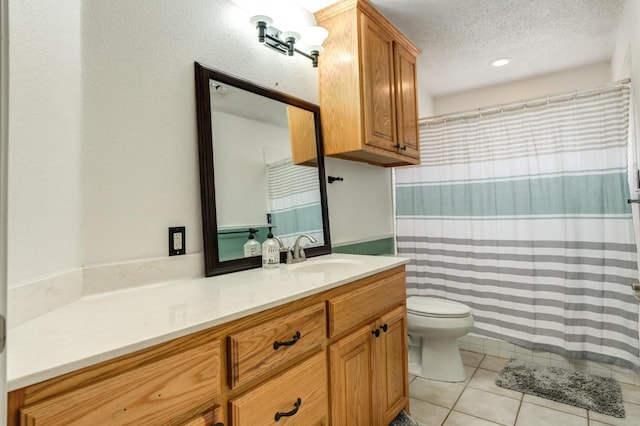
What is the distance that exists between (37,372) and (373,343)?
1.20m

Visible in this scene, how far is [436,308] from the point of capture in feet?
7.50

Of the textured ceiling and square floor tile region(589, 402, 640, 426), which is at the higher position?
the textured ceiling

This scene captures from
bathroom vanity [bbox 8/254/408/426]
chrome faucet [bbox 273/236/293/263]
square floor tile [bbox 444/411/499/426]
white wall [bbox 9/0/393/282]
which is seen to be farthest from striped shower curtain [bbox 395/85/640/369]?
white wall [bbox 9/0/393/282]

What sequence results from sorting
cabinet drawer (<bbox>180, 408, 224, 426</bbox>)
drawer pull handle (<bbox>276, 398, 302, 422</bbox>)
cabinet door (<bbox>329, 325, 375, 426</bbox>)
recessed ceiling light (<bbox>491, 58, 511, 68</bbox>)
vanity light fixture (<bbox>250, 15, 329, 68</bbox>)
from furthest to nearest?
1. recessed ceiling light (<bbox>491, 58, 511, 68</bbox>)
2. vanity light fixture (<bbox>250, 15, 329, 68</bbox>)
3. cabinet door (<bbox>329, 325, 375, 426</bbox>)
4. drawer pull handle (<bbox>276, 398, 302, 422</bbox>)
5. cabinet drawer (<bbox>180, 408, 224, 426</bbox>)

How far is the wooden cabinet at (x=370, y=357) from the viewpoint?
1.29 meters

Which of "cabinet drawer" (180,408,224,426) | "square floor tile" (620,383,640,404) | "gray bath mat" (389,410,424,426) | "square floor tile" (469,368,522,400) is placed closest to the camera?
"cabinet drawer" (180,408,224,426)

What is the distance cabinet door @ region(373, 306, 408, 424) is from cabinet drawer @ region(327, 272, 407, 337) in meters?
0.07

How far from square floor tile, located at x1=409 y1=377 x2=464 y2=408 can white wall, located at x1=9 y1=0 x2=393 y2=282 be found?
1.63 meters

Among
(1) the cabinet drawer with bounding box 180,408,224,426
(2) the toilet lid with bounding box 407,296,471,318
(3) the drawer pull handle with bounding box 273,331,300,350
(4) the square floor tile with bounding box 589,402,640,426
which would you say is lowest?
(4) the square floor tile with bounding box 589,402,640,426

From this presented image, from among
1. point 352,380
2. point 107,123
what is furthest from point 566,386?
point 107,123

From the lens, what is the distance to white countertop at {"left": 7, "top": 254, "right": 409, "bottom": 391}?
64 centimetres

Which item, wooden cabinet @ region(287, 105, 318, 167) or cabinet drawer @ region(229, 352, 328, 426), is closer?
cabinet drawer @ region(229, 352, 328, 426)

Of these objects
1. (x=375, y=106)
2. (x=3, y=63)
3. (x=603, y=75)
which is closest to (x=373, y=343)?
(x=375, y=106)

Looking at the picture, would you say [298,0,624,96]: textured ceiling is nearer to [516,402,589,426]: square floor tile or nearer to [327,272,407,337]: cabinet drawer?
[327,272,407,337]: cabinet drawer
